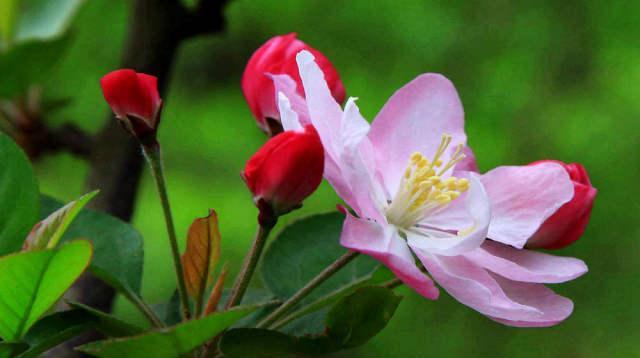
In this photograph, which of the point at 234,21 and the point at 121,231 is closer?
the point at 121,231

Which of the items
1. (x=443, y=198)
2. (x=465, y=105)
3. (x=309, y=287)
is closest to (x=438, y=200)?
(x=443, y=198)

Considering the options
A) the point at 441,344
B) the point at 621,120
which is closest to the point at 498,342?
the point at 441,344

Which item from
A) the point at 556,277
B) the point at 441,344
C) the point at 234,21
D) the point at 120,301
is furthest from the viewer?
the point at 234,21

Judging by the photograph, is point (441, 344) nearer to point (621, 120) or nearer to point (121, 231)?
point (621, 120)

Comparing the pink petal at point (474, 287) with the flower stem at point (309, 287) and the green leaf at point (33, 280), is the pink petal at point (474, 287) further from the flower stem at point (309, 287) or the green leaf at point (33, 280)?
the green leaf at point (33, 280)

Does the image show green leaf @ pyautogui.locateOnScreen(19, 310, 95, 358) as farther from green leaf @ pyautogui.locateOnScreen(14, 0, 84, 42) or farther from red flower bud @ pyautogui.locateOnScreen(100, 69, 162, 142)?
green leaf @ pyautogui.locateOnScreen(14, 0, 84, 42)

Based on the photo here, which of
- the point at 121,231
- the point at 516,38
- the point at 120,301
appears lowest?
the point at 120,301

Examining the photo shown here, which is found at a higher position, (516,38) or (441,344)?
(516,38)
